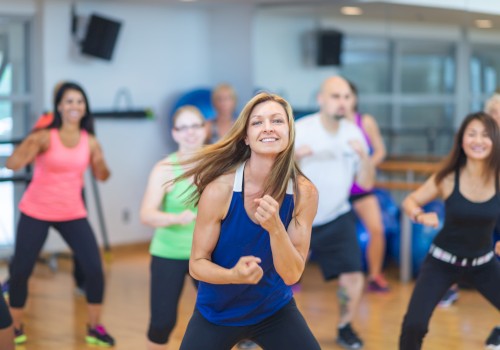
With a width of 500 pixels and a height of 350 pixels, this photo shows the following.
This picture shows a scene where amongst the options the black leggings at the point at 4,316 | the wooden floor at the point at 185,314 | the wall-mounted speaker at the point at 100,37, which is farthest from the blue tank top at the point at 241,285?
the wall-mounted speaker at the point at 100,37

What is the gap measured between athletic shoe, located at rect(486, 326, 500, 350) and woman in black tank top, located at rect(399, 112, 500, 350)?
4.35ft

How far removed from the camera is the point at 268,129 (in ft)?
10.3

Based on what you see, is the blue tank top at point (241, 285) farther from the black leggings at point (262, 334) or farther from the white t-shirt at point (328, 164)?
the white t-shirt at point (328, 164)

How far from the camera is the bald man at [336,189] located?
549 centimetres

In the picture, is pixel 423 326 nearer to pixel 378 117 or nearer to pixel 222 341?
pixel 222 341

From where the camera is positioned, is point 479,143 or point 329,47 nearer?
point 479,143

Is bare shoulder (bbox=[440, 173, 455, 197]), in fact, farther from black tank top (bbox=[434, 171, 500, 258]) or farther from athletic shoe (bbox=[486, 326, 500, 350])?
athletic shoe (bbox=[486, 326, 500, 350])

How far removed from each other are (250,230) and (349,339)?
252cm

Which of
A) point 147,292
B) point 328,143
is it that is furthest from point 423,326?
point 147,292

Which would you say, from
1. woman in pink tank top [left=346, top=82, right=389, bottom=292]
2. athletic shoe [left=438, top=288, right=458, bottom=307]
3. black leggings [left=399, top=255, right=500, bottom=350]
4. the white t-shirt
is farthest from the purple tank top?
black leggings [left=399, top=255, right=500, bottom=350]

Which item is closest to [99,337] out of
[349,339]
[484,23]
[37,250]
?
[37,250]

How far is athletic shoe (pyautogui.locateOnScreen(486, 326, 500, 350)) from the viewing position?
5.57 metres

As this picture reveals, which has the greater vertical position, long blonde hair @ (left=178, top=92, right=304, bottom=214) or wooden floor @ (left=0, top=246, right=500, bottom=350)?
long blonde hair @ (left=178, top=92, right=304, bottom=214)

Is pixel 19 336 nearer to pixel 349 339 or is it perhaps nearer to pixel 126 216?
pixel 349 339
